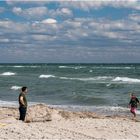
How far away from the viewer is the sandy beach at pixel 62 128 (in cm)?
1297

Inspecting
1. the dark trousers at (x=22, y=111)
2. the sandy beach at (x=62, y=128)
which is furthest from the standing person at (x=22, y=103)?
the sandy beach at (x=62, y=128)

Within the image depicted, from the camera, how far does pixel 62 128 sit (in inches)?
566

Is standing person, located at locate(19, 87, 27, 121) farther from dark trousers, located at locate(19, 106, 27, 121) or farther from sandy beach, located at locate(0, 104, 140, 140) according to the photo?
sandy beach, located at locate(0, 104, 140, 140)

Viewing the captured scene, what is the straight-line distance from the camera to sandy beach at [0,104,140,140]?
42.5ft

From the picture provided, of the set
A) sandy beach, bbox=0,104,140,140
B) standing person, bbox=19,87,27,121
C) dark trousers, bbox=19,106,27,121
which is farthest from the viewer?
dark trousers, bbox=19,106,27,121

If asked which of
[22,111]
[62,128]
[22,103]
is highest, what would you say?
[22,103]

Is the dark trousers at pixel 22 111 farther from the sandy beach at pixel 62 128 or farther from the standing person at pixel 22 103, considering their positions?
the sandy beach at pixel 62 128

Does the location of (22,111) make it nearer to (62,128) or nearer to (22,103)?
(22,103)

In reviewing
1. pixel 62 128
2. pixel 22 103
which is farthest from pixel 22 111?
pixel 62 128

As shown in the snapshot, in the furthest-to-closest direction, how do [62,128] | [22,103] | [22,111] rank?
1. [22,111]
2. [22,103]
3. [62,128]

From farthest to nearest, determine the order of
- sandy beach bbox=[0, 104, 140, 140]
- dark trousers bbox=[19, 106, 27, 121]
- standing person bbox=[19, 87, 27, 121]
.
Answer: dark trousers bbox=[19, 106, 27, 121] → standing person bbox=[19, 87, 27, 121] → sandy beach bbox=[0, 104, 140, 140]

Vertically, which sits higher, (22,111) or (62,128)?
(22,111)

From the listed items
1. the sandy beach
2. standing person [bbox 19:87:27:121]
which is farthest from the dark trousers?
the sandy beach

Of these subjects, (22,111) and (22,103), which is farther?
(22,111)
